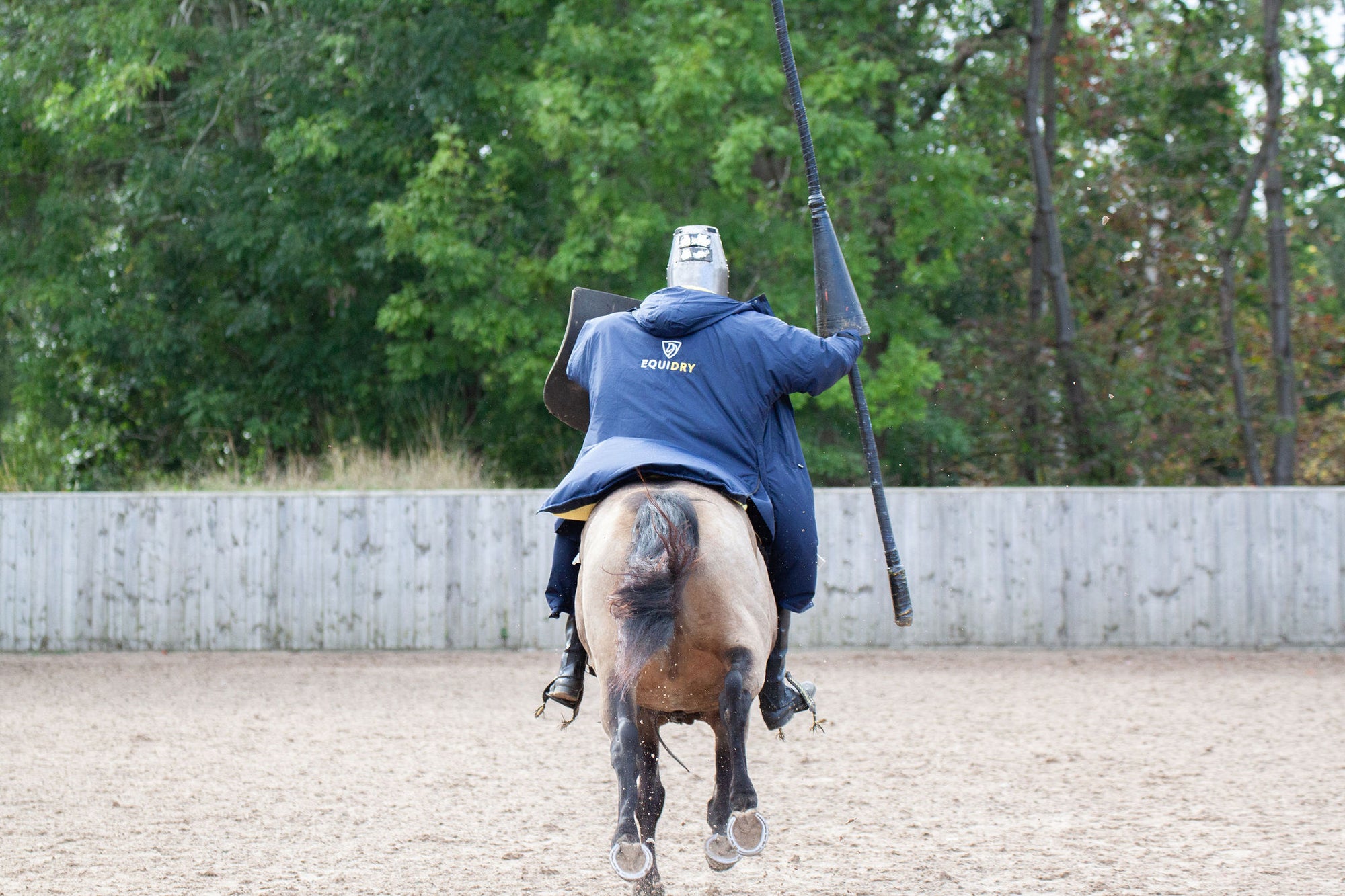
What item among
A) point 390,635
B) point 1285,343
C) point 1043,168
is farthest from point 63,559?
point 1285,343

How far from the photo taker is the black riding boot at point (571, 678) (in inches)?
203

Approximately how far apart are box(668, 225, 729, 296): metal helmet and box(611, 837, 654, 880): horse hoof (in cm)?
200

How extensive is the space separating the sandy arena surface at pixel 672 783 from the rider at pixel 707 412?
4.31ft

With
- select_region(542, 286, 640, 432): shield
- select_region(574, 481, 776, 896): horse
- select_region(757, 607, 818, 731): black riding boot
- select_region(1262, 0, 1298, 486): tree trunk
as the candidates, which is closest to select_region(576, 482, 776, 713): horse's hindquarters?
select_region(574, 481, 776, 896): horse

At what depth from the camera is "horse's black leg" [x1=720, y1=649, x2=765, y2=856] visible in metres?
4.25

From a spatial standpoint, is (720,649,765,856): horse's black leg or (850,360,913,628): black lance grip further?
(850,360,913,628): black lance grip

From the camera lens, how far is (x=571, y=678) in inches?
204

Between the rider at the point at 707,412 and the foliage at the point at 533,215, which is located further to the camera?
the foliage at the point at 533,215

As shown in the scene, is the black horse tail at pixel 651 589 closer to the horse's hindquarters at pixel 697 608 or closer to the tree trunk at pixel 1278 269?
the horse's hindquarters at pixel 697 608

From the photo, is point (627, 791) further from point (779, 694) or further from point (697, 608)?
point (779, 694)

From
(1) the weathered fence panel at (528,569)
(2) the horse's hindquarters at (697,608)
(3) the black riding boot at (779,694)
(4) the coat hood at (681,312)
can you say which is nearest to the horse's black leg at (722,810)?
(2) the horse's hindquarters at (697,608)

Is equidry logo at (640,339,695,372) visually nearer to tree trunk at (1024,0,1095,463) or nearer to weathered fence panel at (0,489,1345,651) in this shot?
weathered fence panel at (0,489,1345,651)

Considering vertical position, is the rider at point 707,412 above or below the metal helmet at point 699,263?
below

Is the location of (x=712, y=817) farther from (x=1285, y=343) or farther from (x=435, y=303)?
(x=1285, y=343)
